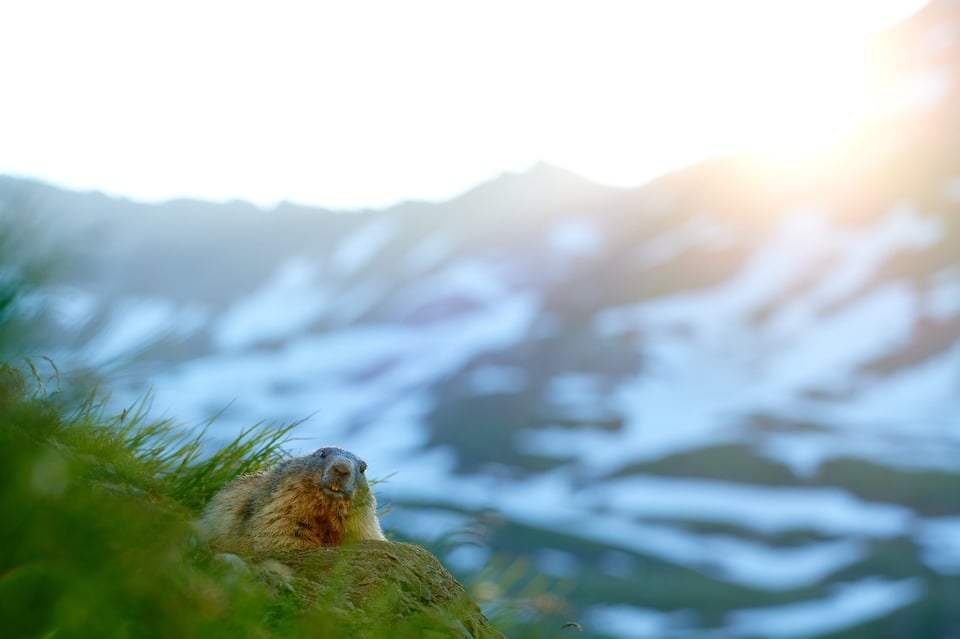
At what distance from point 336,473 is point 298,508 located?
0.28 metres

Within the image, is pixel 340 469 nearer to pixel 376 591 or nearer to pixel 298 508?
pixel 298 508

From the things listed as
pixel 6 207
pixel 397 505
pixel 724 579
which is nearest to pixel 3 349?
pixel 6 207

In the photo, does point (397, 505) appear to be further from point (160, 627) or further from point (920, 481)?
point (920, 481)

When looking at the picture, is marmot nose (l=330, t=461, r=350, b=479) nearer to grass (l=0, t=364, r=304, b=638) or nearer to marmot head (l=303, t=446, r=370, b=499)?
marmot head (l=303, t=446, r=370, b=499)

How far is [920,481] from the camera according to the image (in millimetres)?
63438

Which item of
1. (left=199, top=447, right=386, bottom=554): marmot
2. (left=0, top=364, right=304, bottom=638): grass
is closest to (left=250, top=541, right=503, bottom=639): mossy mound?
(left=0, top=364, right=304, bottom=638): grass

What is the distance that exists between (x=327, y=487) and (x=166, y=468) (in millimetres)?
1243

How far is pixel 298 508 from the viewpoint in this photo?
4680mm

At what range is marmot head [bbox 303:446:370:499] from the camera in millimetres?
4728

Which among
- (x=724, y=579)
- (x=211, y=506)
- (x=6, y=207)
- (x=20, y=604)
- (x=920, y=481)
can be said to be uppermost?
(x=920, y=481)

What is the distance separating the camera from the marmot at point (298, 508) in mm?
4594

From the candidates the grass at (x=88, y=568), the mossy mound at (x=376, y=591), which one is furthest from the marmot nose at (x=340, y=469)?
the grass at (x=88, y=568)

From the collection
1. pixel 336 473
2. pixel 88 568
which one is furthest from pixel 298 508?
pixel 88 568

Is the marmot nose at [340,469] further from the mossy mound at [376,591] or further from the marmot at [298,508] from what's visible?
the mossy mound at [376,591]
